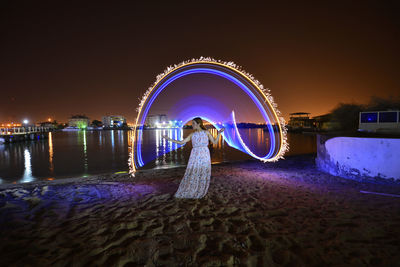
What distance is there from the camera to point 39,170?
42.0ft

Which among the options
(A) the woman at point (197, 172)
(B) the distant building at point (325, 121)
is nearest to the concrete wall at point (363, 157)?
(A) the woman at point (197, 172)

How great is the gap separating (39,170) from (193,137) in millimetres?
12593

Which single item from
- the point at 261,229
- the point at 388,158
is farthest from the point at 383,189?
the point at 261,229

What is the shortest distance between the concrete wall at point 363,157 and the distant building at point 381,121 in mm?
7097

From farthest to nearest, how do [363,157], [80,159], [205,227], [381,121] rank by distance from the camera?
[80,159] < [381,121] < [363,157] < [205,227]

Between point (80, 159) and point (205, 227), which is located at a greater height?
point (205, 227)

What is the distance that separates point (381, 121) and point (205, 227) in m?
15.0

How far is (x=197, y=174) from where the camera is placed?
5594mm

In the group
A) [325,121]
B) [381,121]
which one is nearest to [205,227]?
[381,121]

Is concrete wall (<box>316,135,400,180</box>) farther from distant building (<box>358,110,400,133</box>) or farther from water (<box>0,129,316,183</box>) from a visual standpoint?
water (<box>0,129,316,183</box>)

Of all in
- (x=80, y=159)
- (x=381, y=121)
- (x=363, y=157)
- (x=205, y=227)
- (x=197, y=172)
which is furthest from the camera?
(x=80, y=159)

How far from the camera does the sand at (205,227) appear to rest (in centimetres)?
305

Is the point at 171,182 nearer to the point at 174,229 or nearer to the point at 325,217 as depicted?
the point at 174,229

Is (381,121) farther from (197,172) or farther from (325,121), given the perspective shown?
(325,121)
